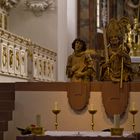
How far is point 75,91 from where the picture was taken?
9984 mm

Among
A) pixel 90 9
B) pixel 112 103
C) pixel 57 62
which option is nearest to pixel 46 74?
pixel 57 62

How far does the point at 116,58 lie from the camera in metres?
10.1

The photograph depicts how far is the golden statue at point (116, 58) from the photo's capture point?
32.7 feet

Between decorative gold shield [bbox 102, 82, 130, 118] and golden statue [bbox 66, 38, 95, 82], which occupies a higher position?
golden statue [bbox 66, 38, 95, 82]

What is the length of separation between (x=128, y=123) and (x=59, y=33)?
8.98 metres

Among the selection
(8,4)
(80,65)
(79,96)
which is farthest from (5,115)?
(8,4)

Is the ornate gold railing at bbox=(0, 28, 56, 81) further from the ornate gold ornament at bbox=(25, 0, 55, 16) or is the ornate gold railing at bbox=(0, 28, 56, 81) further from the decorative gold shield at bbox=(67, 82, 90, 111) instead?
the decorative gold shield at bbox=(67, 82, 90, 111)

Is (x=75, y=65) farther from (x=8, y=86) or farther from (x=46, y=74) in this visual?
(x=46, y=74)

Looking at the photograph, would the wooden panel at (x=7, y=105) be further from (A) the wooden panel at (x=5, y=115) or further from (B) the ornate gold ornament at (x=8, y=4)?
(B) the ornate gold ornament at (x=8, y=4)

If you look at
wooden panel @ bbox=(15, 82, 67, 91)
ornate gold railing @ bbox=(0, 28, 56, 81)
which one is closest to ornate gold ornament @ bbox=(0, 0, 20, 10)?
ornate gold railing @ bbox=(0, 28, 56, 81)

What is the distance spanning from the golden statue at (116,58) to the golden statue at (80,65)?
1.42 feet

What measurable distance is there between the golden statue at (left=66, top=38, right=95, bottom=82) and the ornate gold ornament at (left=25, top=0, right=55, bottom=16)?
23.7 ft

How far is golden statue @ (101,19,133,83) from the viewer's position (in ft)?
32.7

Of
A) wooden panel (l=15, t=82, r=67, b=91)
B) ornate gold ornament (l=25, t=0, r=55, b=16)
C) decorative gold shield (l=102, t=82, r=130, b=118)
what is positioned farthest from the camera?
ornate gold ornament (l=25, t=0, r=55, b=16)
